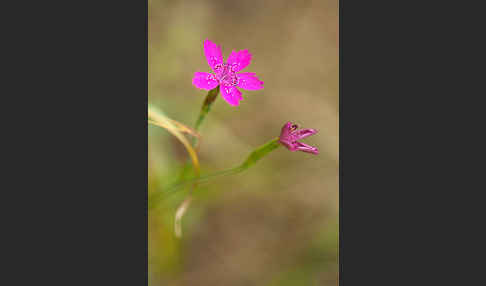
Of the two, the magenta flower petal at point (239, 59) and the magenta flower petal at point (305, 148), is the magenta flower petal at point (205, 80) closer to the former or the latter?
the magenta flower petal at point (239, 59)

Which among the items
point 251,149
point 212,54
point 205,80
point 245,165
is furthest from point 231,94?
point 251,149

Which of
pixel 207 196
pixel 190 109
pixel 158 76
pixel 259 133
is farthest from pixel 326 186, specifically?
pixel 158 76

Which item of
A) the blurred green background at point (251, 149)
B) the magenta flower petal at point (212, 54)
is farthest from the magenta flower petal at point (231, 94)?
the blurred green background at point (251, 149)

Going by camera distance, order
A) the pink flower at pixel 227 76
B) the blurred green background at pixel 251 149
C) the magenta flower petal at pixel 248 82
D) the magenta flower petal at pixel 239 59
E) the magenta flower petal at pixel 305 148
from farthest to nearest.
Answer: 1. the blurred green background at pixel 251 149
2. the magenta flower petal at pixel 239 59
3. the magenta flower petal at pixel 248 82
4. the pink flower at pixel 227 76
5. the magenta flower petal at pixel 305 148

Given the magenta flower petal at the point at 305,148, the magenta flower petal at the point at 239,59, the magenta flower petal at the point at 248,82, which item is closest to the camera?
the magenta flower petal at the point at 305,148

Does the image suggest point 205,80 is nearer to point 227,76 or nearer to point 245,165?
point 227,76

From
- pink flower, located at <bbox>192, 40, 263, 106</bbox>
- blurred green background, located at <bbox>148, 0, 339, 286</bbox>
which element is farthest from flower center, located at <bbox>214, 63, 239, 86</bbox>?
blurred green background, located at <bbox>148, 0, 339, 286</bbox>
